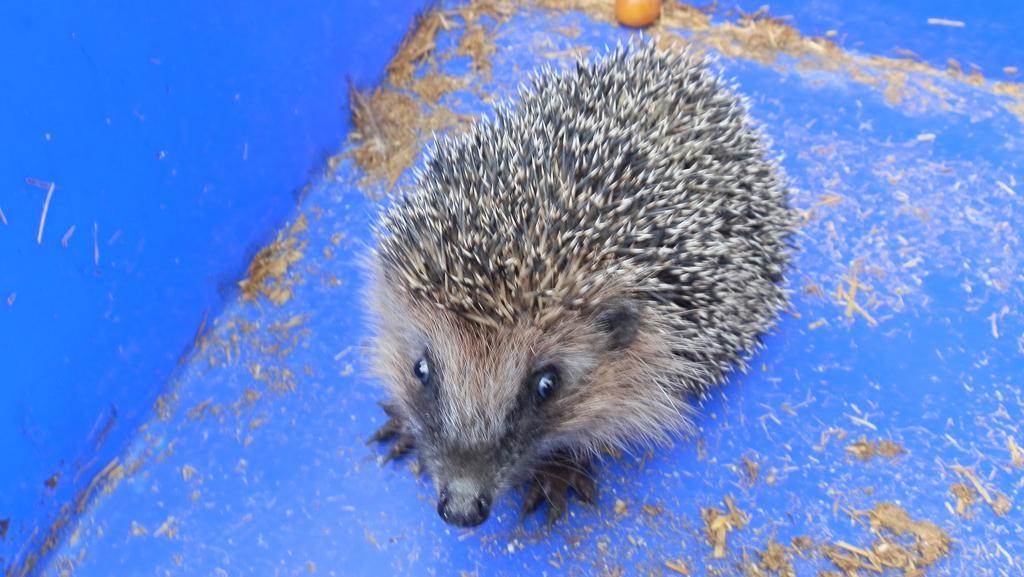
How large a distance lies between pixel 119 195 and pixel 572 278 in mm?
1484

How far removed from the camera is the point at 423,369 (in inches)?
73.4

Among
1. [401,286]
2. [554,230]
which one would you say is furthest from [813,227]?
[401,286]

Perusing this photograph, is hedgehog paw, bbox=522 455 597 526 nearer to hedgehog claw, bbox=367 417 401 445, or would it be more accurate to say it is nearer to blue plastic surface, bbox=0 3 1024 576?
blue plastic surface, bbox=0 3 1024 576

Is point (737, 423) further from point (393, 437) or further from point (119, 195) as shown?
point (119, 195)

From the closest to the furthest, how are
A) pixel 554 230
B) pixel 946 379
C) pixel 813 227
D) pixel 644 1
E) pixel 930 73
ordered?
pixel 554 230 < pixel 946 379 < pixel 813 227 < pixel 930 73 < pixel 644 1

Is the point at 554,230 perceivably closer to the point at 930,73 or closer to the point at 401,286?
the point at 401,286

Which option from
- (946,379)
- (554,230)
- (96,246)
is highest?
(96,246)

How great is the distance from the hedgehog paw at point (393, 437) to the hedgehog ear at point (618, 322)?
2.37 feet

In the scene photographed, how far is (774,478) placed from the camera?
2.08 metres

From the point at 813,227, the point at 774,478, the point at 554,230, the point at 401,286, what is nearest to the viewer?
the point at 554,230

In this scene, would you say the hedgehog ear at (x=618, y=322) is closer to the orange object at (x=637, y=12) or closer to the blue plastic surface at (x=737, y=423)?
the blue plastic surface at (x=737, y=423)

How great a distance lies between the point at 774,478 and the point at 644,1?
220 cm

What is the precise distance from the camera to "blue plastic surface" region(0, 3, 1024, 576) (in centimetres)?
201

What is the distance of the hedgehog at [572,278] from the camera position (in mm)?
1701
